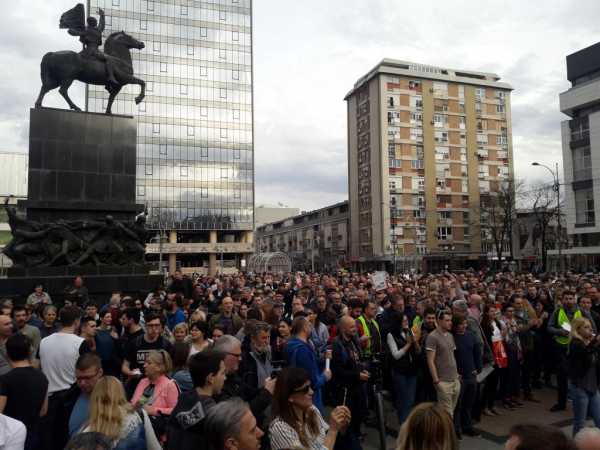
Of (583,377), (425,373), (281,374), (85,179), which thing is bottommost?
(425,373)

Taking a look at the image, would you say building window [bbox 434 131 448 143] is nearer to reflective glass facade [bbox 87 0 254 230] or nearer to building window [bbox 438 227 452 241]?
building window [bbox 438 227 452 241]

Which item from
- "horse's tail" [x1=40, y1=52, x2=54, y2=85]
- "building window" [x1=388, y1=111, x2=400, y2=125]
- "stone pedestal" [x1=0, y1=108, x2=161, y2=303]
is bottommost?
"stone pedestal" [x1=0, y1=108, x2=161, y2=303]

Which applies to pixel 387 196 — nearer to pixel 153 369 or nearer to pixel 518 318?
pixel 518 318

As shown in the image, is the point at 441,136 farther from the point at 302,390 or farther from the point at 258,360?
the point at 302,390

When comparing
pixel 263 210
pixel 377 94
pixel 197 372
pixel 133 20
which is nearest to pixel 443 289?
pixel 197 372

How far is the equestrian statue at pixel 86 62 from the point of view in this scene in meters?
16.3

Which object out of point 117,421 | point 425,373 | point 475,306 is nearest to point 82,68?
point 475,306

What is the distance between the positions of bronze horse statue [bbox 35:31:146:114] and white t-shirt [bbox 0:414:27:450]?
15686 millimetres

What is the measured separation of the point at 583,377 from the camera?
631 centimetres

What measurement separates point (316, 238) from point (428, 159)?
117 feet

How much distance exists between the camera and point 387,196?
2630 inches

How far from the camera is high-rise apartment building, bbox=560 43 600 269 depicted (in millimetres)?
45469

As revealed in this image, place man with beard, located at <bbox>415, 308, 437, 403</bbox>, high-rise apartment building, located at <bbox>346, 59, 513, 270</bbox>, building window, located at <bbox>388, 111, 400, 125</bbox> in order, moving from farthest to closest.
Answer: building window, located at <bbox>388, 111, 400, 125</bbox>
high-rise apartment building, located at <bbox>346, 59, 513, 270</bbox>
man with beard, located at <bbox>415, 308, 437, 403</bbox>

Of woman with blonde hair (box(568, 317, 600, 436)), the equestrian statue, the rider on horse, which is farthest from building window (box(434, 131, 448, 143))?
woman with blonde hair (box(568, 317, 600, 436))
